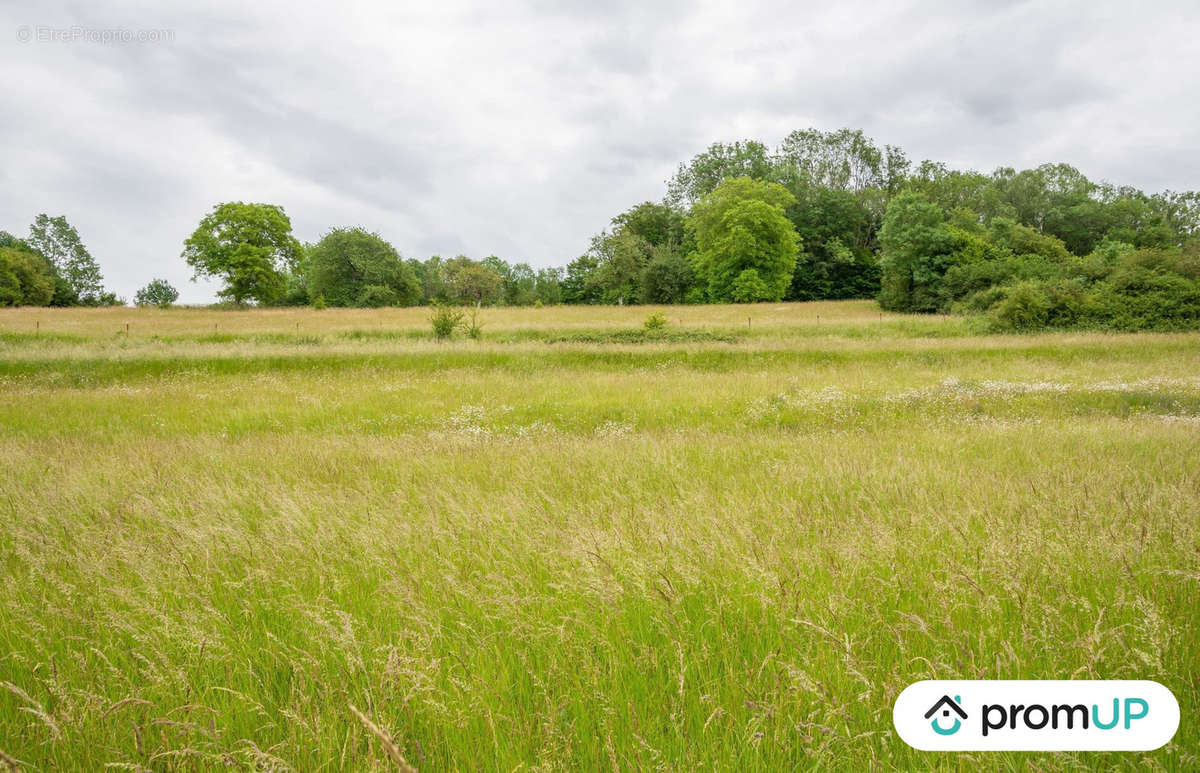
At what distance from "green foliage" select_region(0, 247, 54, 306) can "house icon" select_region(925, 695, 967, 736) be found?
9281cm

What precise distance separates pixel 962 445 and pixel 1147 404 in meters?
9.02

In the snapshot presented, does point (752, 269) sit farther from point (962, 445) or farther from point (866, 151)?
point (962, 445)

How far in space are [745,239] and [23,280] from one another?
87.2 meters

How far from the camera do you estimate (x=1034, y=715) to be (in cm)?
226

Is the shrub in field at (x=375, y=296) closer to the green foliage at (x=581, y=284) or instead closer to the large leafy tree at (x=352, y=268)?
the large leafy tree at (x=352, y=268)

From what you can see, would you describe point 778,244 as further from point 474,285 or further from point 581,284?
point 474,285

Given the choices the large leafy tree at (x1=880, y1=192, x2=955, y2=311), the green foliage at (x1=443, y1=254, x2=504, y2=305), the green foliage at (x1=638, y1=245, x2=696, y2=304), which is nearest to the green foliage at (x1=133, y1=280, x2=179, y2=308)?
the green foliage at (x1=443, y1=254, x2=504, y2=305)

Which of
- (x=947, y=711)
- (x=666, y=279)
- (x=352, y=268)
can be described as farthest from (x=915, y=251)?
(x=352, y=268)

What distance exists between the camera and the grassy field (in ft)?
7.50

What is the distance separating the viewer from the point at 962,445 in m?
8.61

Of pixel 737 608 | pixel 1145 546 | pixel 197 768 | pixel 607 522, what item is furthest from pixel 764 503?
pixel 197 768

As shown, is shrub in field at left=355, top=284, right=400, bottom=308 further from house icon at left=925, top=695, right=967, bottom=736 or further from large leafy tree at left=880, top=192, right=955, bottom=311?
house icon at left=925, top=695, right=967, bottom=736

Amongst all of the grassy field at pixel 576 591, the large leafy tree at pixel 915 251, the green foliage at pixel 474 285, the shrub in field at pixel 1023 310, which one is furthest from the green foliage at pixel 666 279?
the grassy field at pixel 576 591

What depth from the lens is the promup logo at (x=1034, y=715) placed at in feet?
6.95
